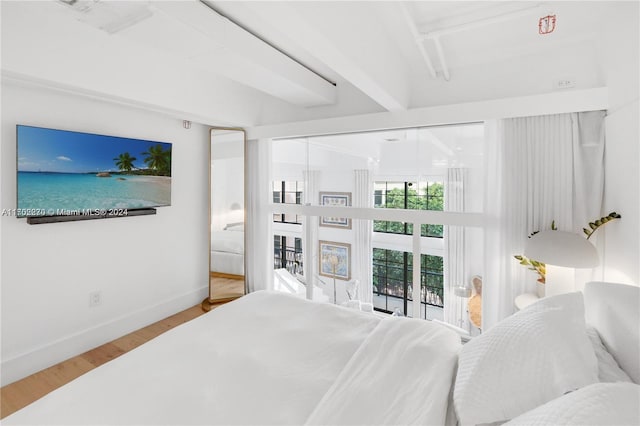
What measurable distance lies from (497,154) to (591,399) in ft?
6.92

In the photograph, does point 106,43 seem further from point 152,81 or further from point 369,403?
point 369,403

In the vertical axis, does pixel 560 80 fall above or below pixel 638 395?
above

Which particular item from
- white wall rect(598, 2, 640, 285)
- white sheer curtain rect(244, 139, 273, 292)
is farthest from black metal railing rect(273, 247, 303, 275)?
white wall rect(598, 2, 640, 285)

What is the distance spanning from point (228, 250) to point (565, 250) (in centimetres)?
329

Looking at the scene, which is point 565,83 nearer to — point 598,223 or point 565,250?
point 598,223

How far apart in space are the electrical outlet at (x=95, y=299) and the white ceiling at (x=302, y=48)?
173 centimetres

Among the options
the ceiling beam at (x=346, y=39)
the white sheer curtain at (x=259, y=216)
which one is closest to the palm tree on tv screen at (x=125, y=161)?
the white sheer curtain at (x=259, y=216)

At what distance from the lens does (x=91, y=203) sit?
260 cm

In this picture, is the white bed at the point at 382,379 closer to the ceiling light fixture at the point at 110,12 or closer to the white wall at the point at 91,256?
the white wall at the point at 91,256

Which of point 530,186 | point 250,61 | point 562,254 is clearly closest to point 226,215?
point 250,61

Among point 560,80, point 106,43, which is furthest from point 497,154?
point 106,43

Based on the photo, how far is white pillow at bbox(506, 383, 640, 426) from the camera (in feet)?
2.36

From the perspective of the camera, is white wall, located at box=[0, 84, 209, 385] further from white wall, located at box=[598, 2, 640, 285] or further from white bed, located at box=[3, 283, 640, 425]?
white wall, located at box=[598, 2, 640, 285]

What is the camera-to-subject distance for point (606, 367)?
1.09 meters
